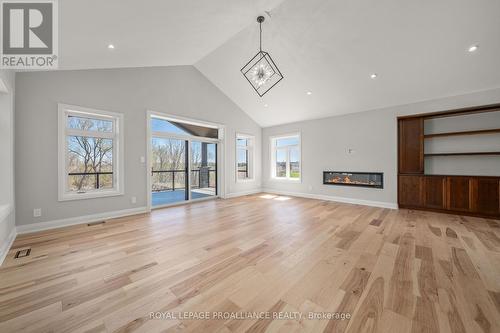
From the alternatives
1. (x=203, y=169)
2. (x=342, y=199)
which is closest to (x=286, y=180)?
(x=342, y=199)

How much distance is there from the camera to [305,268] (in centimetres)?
202

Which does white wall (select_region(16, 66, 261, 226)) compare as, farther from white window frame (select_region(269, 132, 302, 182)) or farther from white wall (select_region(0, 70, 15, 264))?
white window frame (select_region(269, 132, 302, 182))

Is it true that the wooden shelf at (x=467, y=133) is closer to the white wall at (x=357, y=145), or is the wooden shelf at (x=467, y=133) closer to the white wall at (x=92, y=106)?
the white wall at (x=357, y=145)

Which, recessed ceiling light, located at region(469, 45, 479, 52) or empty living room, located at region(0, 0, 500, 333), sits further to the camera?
recessed ceiling light, located at region(469, 45, 479, 52)

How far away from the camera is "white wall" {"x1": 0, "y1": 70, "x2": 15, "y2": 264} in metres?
2.51

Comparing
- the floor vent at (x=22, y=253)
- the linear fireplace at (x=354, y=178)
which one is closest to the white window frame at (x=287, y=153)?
the linear fireplace at (x=354, y=178)

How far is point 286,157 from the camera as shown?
274 inches

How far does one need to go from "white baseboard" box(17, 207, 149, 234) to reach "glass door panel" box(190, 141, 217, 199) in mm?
1579

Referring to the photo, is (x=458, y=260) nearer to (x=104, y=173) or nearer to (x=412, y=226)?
(x=412, y=226)

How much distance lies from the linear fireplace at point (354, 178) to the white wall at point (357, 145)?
0.11 meters

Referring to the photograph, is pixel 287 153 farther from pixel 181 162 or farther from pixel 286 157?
pixel 181 162

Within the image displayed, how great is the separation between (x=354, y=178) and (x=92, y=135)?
6288 mm

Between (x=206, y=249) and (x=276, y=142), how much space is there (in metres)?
5.46

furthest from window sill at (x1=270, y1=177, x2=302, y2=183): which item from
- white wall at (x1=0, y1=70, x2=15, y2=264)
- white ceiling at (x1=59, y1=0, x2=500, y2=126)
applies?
white wall at (x1=0, y1=70, x2=15, y2=264)
